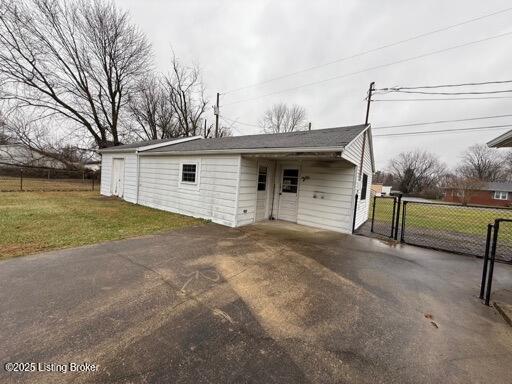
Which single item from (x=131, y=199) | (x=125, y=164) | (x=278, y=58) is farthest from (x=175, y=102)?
(x=131, y=199)

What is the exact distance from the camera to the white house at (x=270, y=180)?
21.7 feet

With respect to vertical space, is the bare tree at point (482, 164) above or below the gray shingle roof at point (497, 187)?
above

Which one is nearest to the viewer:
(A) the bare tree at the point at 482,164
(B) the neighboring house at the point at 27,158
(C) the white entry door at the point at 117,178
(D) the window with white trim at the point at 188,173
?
(D) the window with white trim at the point at 188,173

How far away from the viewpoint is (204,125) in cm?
2628

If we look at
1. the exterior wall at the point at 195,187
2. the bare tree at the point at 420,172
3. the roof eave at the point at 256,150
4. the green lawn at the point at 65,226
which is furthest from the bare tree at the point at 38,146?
the bare tree at the point at 420,172

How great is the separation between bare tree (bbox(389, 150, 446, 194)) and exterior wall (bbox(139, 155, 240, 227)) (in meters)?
54.9

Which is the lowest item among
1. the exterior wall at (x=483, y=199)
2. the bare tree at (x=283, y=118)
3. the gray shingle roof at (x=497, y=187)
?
the exterior wall at (x=483, y=199)

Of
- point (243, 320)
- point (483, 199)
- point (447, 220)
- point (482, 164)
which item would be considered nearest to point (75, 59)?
point (243, 320)

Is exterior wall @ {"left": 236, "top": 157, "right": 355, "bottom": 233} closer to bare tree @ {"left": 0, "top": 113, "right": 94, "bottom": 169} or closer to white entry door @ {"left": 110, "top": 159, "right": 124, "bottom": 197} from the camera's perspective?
white entry door @ {"left": 110, "top": 159, "right": 124, "bottom": 197}

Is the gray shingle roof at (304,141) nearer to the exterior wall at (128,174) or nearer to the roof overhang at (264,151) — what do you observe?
the roof overhang at (264,151)

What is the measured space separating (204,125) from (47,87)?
45.2 feet

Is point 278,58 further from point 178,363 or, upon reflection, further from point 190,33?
point 178,363

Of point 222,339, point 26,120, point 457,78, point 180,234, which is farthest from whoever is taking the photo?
point 26,120

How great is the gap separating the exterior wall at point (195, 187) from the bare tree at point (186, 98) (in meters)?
16.6
